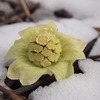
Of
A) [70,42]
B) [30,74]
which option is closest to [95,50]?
[70,42]

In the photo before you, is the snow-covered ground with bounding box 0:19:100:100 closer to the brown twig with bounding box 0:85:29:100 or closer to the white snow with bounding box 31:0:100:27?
the brown twig with bounding box 0:85:29:100

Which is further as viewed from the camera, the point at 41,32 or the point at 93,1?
the point at 93,1

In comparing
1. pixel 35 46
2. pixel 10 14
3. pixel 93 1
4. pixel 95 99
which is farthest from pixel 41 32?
pixel 93 1

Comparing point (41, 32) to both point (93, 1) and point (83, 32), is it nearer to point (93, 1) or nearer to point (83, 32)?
point (83, 32)

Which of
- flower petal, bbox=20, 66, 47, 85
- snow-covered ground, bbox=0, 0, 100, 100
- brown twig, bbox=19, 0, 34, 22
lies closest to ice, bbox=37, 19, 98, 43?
snow-covered ground, bbox=0, 0, 100, 100

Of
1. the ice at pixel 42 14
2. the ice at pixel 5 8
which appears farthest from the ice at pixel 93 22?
the ice at pixel 5 8

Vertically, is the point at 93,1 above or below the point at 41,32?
below

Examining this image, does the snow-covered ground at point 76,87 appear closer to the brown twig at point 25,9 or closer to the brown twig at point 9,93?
the brown twig at point 9,93
